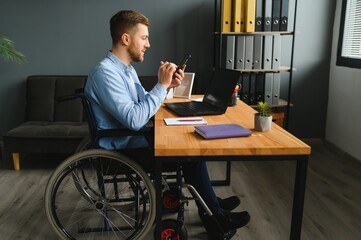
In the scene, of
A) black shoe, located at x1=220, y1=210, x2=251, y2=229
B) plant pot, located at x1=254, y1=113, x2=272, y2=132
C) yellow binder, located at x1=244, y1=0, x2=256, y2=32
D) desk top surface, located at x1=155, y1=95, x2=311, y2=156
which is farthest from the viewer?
yellow binder, located at x1=244, y1=0, x2=256, y2=32

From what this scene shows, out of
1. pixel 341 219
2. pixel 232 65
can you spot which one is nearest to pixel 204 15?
pixel 232 65

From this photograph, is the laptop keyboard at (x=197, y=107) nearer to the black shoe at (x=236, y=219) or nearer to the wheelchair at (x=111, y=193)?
the wheelchair at (x=111, y=193)

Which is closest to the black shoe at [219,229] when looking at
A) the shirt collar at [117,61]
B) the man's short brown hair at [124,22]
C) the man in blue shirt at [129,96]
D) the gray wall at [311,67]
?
the man in blue shirt at [129,96]

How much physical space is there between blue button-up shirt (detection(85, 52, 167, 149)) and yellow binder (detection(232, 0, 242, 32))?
5.53 ft

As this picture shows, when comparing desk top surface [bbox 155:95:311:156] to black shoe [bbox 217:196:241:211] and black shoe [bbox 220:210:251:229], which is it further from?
black shoe [bbox 217:196:241:211]

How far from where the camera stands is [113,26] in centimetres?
177

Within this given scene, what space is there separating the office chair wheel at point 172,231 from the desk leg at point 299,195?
545 mm

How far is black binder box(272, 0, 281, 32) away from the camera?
3131 mm

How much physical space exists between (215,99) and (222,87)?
0.10m

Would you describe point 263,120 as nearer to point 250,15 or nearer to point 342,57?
point 250,15

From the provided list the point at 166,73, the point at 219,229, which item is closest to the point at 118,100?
the point at 166,73

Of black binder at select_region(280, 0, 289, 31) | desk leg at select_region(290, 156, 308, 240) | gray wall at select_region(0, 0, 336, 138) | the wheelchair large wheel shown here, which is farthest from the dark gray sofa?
desk leg at select_region(290, 156, 308, 240)

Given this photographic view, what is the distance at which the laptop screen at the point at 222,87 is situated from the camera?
6.41 ft

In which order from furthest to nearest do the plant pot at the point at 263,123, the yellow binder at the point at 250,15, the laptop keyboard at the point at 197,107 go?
the yellow binder at the point at 250,15 < the laptop keyboard at the point at 197,107 < the plant pot at the point at 263,123
